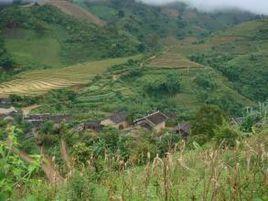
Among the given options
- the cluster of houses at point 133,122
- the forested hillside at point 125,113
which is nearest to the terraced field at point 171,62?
the forested hillside at point 125,113

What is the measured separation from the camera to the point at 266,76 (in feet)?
251

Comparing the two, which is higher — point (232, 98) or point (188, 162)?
point (188, 162)

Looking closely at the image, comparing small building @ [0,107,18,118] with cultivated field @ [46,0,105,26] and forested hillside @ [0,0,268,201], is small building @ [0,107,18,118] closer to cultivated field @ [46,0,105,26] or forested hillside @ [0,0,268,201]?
forested hillside @ [0,0,268,201]

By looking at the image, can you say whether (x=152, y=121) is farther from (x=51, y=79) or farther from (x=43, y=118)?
(x=51, y=79)

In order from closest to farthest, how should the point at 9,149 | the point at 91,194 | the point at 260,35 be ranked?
the point at 9,149, the point at 91,194, the point at 260,35

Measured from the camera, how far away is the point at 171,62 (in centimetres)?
8169

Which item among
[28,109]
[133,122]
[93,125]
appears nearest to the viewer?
[93,125]

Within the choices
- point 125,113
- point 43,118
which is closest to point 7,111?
point 43,118

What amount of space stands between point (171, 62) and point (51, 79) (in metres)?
17.7

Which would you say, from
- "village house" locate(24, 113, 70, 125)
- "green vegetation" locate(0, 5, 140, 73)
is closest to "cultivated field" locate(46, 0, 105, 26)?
"green vegetation" locate(0, 5, 140, 73)

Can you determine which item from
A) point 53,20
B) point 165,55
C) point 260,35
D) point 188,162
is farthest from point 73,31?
point 188,162

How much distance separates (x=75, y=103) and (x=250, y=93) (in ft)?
77.5

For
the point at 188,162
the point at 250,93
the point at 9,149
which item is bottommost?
the point at 250,93

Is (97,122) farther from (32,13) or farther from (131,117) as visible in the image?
(32,13)
